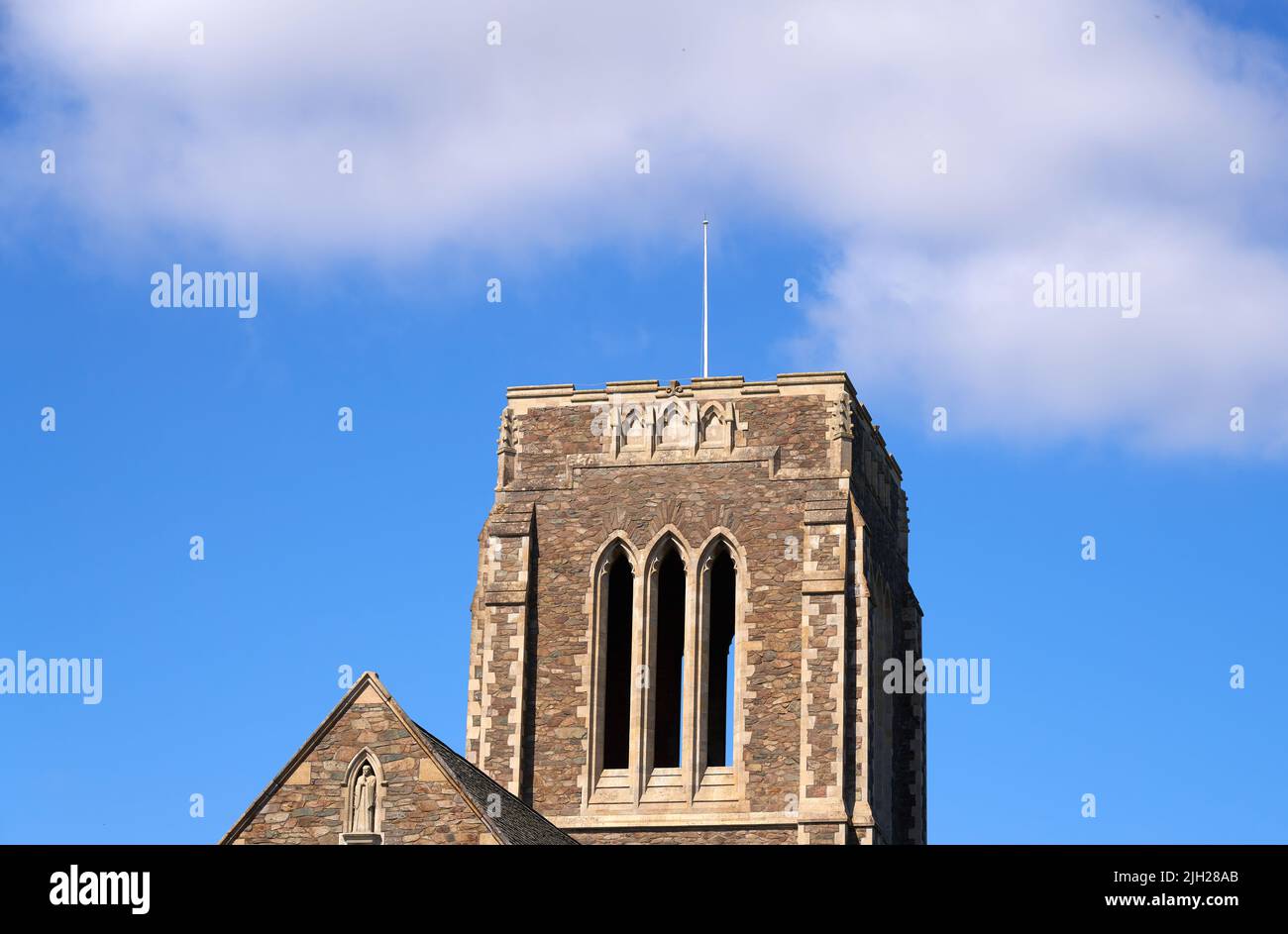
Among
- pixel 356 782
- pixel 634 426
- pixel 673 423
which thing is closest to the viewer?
pixel 356 782

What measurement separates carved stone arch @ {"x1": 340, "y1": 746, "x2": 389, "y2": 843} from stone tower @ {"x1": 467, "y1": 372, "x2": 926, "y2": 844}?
577 inches

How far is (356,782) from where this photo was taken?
1326 inches

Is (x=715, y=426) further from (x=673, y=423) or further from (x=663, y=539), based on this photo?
(x=663, y=539)

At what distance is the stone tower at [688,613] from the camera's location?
4841cm

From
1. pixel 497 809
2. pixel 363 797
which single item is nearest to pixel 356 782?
pixel 363 797

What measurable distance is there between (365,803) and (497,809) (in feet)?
10.7

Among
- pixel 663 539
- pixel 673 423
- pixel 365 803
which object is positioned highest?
pixel 673 423

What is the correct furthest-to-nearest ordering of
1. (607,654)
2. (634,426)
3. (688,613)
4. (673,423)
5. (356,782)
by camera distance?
(634,426) → (673,423) → (607,654) → (688,613) → (356,782)

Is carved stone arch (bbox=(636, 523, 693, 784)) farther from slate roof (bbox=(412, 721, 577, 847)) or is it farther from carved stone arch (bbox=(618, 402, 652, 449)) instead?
slate roof (bbox=(412, 721, 577, 847))

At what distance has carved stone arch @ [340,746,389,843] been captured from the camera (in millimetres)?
33406
